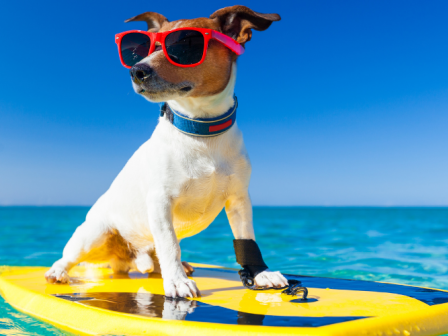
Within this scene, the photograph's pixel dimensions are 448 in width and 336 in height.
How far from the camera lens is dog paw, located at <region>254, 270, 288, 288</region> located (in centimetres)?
235

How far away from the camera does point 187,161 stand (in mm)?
2246

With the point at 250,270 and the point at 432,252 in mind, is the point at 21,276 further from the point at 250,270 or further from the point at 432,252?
the point at 432,252

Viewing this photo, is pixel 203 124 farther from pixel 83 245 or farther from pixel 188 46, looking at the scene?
pixel 83 245

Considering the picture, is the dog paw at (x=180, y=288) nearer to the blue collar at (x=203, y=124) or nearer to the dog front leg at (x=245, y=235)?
the dog front leg at (x=245, y=235)

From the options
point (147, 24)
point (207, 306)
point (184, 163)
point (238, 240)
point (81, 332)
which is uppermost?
point (147, 24)

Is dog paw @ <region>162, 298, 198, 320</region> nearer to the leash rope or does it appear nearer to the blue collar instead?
the leash rope

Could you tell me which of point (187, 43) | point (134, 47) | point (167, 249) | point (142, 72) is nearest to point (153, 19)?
point (134, 47)

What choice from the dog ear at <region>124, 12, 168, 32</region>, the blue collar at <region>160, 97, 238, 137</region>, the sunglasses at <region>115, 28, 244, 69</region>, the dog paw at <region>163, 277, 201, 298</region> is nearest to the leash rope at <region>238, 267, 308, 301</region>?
the dog paw at <region>163, 277, 201, 298</region>

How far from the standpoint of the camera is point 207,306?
191cm

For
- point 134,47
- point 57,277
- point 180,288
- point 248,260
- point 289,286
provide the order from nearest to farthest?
point 180,288 → point 289,286 → point 134,47 → point 248,260 → point 57,277

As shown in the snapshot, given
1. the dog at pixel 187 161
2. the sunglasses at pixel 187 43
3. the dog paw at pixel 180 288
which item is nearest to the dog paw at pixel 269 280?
the dog at pixel 187 161

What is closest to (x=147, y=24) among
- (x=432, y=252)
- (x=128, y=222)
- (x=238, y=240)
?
(x=128, y=222)

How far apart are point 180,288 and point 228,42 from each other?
4.34 feet

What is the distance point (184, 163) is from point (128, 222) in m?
0.70
